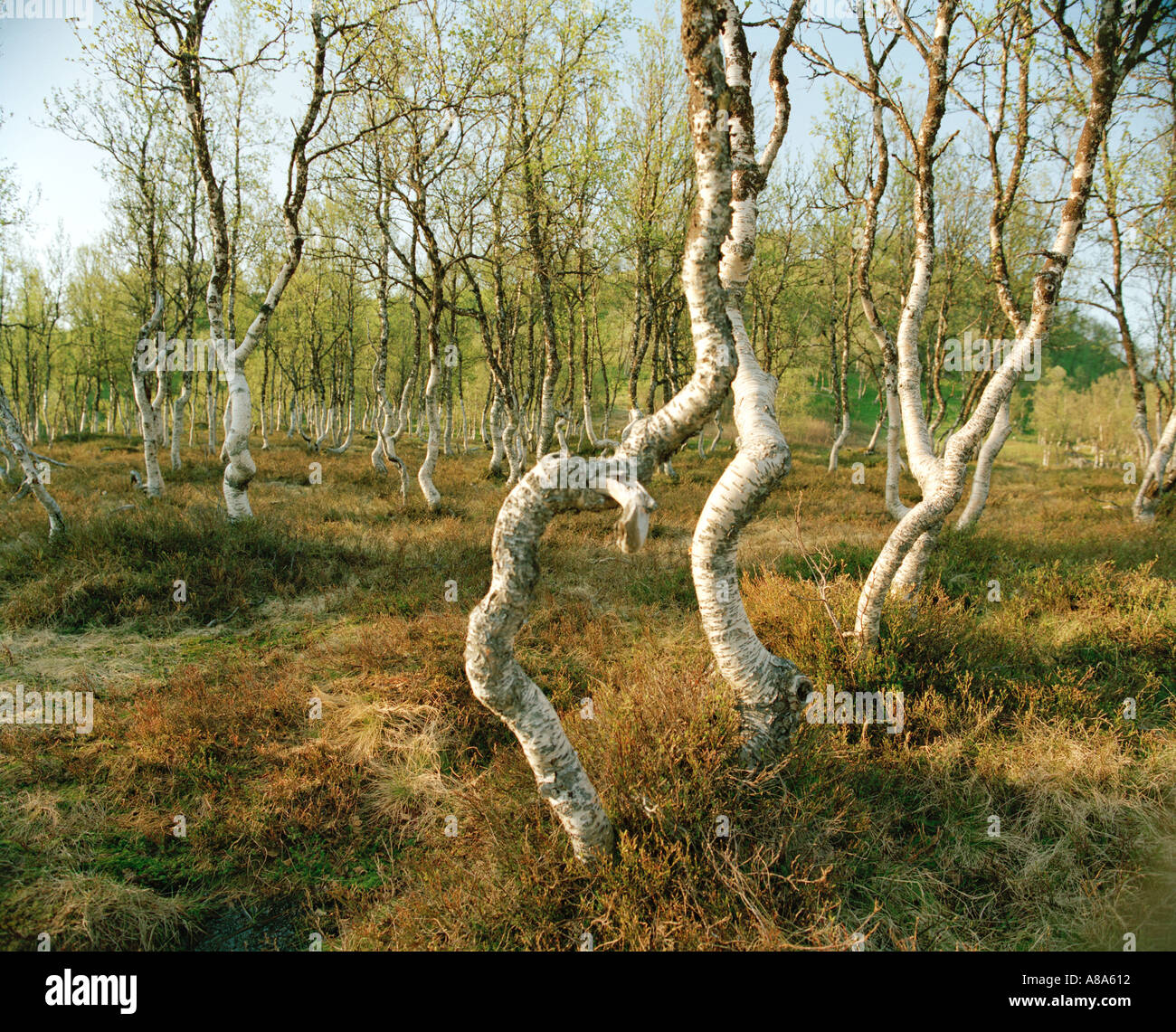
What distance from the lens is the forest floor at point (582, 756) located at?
314 cm

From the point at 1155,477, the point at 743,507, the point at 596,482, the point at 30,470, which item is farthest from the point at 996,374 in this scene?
the point at 30,470

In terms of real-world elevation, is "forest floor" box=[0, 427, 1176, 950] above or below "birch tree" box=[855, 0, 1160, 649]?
below

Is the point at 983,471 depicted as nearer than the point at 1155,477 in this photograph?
Yes

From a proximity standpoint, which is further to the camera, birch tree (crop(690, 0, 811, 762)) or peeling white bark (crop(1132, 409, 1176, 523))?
peeling white bark (crop(1132, 409, 1176, 523))

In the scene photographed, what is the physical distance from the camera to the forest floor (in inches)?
124

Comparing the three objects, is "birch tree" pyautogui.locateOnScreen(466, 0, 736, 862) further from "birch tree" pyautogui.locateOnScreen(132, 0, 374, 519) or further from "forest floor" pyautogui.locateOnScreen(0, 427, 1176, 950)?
"birch tree" pyautogui.locateOnScreen(132, 0, 374, 519)

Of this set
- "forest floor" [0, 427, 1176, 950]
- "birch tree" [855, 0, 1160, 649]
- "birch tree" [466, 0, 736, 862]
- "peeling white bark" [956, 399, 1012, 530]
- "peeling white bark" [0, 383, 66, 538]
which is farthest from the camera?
"peeling white bark" [956, 399, 1012, 530]

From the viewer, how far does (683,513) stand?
12.8 metres

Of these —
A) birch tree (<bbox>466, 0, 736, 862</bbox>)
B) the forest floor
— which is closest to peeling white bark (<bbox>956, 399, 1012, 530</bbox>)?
the forest floor

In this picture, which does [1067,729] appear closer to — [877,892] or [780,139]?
[877,892]

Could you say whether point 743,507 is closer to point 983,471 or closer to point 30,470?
point 983,471

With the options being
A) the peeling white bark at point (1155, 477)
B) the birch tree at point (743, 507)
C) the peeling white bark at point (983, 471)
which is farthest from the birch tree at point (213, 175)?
the peeling white bark at point (1155, 477)

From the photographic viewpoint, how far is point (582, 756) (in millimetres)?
3936
